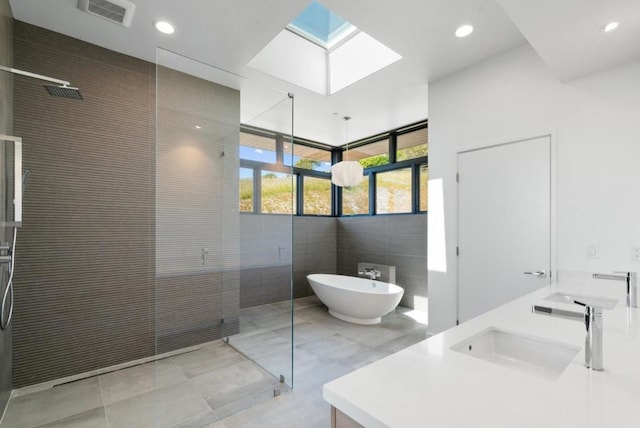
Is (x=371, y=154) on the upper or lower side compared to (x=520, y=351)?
upper

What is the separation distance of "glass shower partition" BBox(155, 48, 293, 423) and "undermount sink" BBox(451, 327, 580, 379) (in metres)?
1.69

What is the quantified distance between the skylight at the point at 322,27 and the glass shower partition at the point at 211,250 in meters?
0.95

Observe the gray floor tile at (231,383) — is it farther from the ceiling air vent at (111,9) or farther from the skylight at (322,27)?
the skylight at (322,27)

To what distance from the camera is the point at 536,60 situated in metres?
2.63

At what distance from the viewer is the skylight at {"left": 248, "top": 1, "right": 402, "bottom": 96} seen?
10.5ft

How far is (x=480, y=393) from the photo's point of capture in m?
0.81

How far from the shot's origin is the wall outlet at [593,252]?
232cm

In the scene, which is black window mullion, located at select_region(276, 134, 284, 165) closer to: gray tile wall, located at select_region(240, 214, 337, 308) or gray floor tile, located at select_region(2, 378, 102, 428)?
gray tile wall, located at select_region(240, 214, 337, 308)

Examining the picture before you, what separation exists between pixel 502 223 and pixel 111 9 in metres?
3.78

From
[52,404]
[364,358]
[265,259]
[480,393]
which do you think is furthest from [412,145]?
[52,404]

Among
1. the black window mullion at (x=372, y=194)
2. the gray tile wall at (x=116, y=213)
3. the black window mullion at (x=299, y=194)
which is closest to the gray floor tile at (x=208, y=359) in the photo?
the gray tile wall at (x=116, y=213)

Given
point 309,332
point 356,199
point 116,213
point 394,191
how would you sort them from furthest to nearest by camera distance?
point 356,199, point 394,191, point 309,332, point 116,213

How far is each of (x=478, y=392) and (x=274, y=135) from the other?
2531mm

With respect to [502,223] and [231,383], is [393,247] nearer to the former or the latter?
[502,223]
